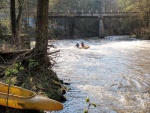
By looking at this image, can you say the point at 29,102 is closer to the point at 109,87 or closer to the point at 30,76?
the point at 30,76

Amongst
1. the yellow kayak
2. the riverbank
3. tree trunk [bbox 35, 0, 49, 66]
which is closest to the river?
the riverbank

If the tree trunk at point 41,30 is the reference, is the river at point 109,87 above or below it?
below

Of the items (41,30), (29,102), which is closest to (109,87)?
(41,30)

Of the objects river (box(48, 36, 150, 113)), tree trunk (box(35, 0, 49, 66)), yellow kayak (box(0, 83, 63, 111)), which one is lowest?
river (box(48, 36, 150, 113))

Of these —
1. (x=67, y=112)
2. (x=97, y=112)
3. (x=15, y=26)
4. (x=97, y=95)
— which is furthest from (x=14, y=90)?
(x=15, y=26)

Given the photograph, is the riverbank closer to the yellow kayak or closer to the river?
the river

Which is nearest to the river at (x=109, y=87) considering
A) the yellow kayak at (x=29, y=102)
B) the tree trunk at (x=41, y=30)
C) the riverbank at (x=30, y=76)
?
the riverbank at (x=30, y=76)

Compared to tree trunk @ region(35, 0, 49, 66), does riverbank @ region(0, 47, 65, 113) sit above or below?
below

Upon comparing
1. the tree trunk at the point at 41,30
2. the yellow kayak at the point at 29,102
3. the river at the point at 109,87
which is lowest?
the river at the point at 109,87

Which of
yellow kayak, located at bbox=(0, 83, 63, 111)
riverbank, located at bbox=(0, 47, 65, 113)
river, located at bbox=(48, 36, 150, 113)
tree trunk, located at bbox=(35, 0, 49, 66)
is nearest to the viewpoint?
yellow kayak, located at bbox=(0, 83, 63, 111)

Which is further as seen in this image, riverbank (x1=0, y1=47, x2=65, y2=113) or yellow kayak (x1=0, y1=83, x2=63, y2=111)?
riverbank (x1=0, y1=47, x2=65, y2=113)

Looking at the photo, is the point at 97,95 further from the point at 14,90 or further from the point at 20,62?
the point at 14,90

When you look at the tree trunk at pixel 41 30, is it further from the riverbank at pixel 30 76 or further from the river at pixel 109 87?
the river at pixel 109 87

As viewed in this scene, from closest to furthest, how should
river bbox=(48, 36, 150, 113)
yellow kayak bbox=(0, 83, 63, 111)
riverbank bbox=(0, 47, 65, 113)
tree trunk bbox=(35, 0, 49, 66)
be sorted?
yellow kayak bbox=(0, 83, 63, 111) → riverbank bbox=(0, 47, 65, 113) → river bbox=(48, 36, 150, 113) → tree trunk bbox=(35, 0, 49, 66)
